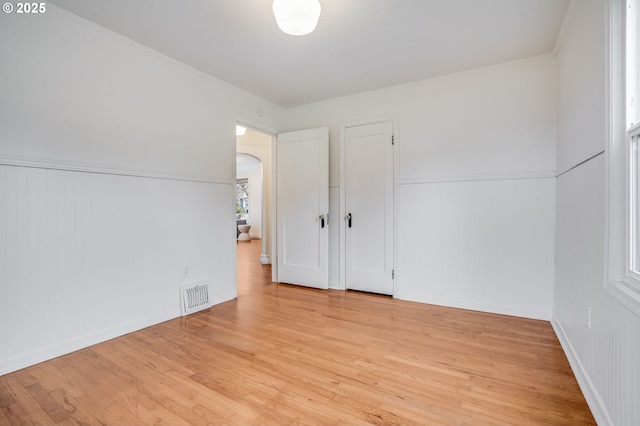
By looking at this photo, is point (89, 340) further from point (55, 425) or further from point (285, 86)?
point (285, 86)

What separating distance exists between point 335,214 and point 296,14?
261 centimetres

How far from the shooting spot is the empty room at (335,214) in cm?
163

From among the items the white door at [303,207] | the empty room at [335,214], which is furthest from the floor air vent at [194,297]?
the white door at [303,207]

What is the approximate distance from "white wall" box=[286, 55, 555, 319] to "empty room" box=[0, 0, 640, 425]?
0.02 metres

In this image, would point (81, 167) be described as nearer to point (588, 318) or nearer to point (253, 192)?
point (588, 318)

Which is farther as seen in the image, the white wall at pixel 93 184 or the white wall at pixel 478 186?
the white wall at pixel 478 186

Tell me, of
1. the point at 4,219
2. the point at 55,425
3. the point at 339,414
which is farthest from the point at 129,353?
the point at 339,414

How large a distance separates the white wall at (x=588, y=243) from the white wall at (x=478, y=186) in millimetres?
305

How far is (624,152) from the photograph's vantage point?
4.50 ft

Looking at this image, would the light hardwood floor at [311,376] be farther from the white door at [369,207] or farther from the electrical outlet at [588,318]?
the white door at [369,207]

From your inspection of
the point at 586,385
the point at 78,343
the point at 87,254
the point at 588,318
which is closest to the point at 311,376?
the point at 586,385
